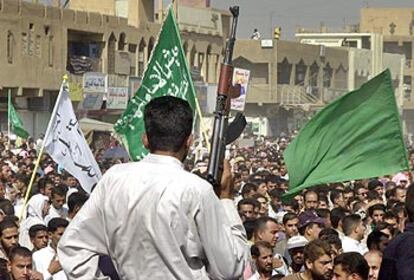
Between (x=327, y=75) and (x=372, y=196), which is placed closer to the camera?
(x=372, y=196)

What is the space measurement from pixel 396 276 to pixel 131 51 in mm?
44212

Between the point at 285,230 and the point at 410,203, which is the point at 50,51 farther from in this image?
the point at 410,203

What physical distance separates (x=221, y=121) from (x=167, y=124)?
58cm

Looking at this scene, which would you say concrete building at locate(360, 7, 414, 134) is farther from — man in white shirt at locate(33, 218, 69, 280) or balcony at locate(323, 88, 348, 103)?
man in white shirt at locate(33, 218, 69, 280)

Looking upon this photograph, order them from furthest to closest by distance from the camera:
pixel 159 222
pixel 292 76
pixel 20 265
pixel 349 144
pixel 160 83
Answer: pixel 292 76 → pixel 160 83 → pixel 349 144 → pixel 20 265 → pixel 159 222

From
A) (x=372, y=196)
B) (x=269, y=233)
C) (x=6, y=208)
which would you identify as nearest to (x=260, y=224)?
(x=269, y=233)

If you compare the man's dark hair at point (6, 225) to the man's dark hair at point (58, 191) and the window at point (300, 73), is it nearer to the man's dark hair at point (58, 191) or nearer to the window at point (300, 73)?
the man's dark hair at point (58, 191)

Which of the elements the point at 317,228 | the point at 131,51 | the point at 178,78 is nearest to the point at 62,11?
the point at 131,51

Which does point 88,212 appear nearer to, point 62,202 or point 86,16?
point 62,202

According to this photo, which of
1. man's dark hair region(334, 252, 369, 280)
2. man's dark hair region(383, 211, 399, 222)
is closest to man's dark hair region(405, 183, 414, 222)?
man's dark hair region(334, 252, 369, 280)

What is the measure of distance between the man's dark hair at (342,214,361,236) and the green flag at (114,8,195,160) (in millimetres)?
3754

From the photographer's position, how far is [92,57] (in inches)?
1818

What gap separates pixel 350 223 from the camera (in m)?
10.8

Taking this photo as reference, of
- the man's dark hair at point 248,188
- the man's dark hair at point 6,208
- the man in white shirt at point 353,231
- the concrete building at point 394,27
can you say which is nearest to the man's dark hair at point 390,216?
the man in white shirt at point 353,231
